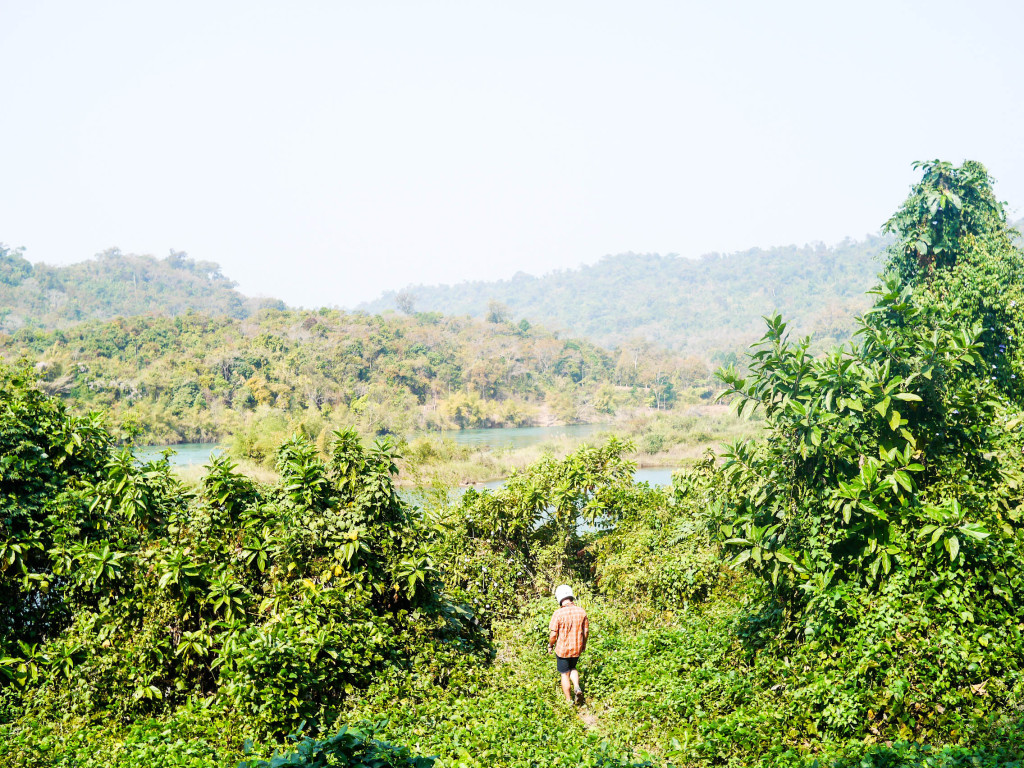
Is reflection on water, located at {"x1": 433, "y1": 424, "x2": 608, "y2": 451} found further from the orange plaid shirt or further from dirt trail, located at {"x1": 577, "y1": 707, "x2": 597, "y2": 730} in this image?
dirt trail, located at {"x1": 577, "y1": 707, "x2": 597, "y2": 730}

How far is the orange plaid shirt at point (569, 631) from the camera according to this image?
481 centimetres

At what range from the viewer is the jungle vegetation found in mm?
3453

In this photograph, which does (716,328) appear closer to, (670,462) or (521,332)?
(521,332)

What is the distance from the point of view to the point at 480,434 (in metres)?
39.8

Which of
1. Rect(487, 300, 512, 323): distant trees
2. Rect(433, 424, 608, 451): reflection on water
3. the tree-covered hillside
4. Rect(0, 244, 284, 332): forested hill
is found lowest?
Rect(433, 424, 608, 451): reflection on water

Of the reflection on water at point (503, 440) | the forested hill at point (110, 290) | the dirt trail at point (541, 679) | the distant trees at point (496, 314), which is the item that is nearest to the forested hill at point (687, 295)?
the distant trees at point (496, 314)

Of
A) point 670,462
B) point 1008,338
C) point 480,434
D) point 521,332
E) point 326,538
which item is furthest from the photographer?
point 521,332

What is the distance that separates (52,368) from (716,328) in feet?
233

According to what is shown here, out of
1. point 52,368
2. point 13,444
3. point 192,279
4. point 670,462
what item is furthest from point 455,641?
point 192,279

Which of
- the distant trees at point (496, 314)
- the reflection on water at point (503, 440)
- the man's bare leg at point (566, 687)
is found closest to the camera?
the man's bare leg at point (566, 687)

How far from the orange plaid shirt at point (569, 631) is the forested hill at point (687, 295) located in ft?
193

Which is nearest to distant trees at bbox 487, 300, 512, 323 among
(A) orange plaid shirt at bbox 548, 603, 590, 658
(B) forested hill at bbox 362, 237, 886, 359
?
(B) forested hill at bbox 362, 237, 886, 359

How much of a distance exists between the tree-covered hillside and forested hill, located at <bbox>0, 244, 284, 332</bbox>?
1601 centimetres

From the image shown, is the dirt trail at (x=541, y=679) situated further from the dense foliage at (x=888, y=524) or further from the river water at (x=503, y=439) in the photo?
the river water at (x=503, y=439)
